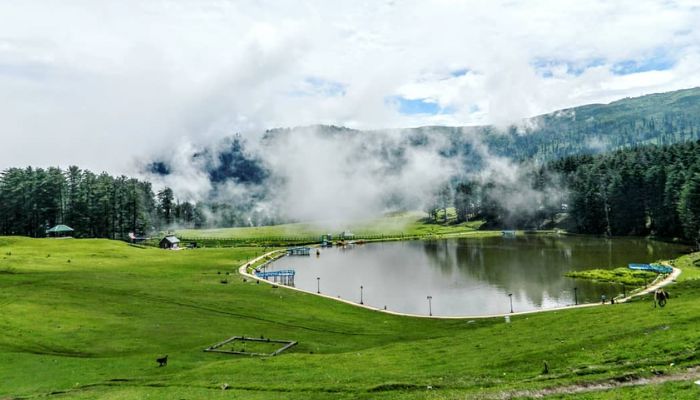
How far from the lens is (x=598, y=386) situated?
2330 centimetres

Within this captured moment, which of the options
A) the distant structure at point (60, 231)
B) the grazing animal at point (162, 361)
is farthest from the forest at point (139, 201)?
the grazing animal at point (162, 361)

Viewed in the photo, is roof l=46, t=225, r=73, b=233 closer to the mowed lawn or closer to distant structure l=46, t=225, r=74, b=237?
distant structure l=46, t=225, r=74, b=237

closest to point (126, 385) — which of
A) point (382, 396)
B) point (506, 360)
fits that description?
point (382, 396)

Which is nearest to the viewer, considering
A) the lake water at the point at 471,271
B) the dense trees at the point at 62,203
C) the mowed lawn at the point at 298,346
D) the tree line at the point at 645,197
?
the mowed lawn at the point at 298,346

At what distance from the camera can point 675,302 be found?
42844mm

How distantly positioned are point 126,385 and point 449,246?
14461 cm

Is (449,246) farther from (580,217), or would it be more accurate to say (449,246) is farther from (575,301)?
(575,301)

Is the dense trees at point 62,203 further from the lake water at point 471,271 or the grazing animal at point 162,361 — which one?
the grazing animal at point 162,361

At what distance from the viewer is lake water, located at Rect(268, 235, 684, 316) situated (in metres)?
75.3

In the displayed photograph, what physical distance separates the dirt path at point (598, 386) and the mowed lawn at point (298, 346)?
550mm

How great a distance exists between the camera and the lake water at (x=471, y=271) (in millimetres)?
75319

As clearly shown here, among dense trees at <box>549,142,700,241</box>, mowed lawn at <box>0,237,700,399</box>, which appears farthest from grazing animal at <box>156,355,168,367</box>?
dense trees at <box>549,142,700,241</box>

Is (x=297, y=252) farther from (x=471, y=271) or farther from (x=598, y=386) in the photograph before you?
(x=598, y=386)

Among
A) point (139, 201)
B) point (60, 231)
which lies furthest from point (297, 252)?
point (60, 231)
